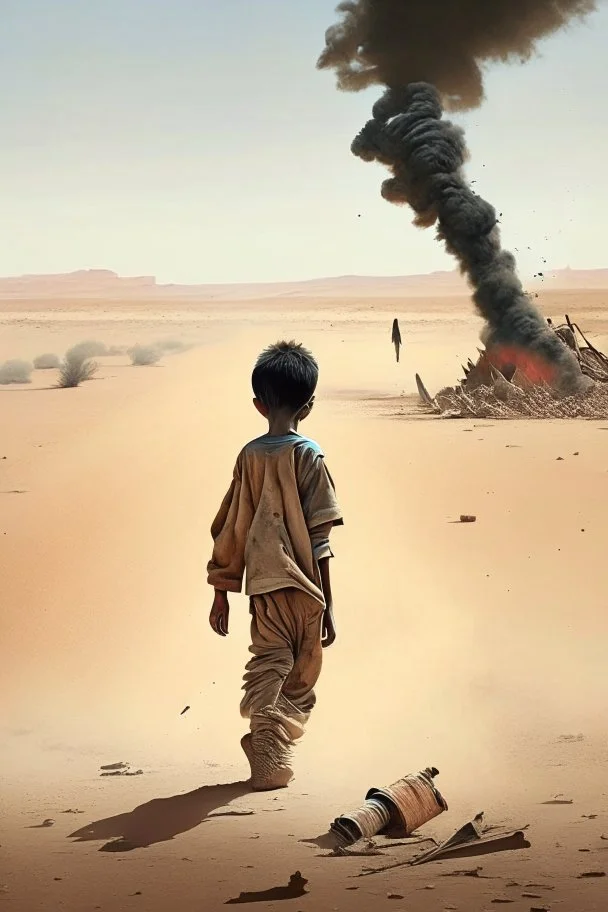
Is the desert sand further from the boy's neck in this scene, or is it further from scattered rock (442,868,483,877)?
the boy's neck

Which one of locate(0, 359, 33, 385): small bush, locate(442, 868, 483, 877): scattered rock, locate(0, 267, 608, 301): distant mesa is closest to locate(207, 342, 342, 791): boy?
locate(442, 868, 483, 877): scattered rock

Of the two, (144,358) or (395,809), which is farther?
(144,358)

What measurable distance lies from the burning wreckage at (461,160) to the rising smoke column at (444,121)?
0.02 m

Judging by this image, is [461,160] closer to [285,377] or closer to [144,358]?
[144,358]

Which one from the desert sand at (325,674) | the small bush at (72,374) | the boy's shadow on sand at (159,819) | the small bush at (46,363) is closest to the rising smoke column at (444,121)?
the desert sand at (325,674)

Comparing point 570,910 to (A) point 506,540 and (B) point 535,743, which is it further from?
(A) point 506,540

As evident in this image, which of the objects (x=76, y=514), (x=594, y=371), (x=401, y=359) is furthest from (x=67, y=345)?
(x=76, y=514)

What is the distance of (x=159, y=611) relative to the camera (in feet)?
24.5

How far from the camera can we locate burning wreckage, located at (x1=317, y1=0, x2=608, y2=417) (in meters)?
17.5

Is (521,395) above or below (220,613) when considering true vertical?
above

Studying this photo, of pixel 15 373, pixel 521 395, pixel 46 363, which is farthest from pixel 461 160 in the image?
pixel 46 363

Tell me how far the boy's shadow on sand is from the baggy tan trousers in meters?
0.18

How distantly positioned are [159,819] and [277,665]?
60 cm

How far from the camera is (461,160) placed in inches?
812
